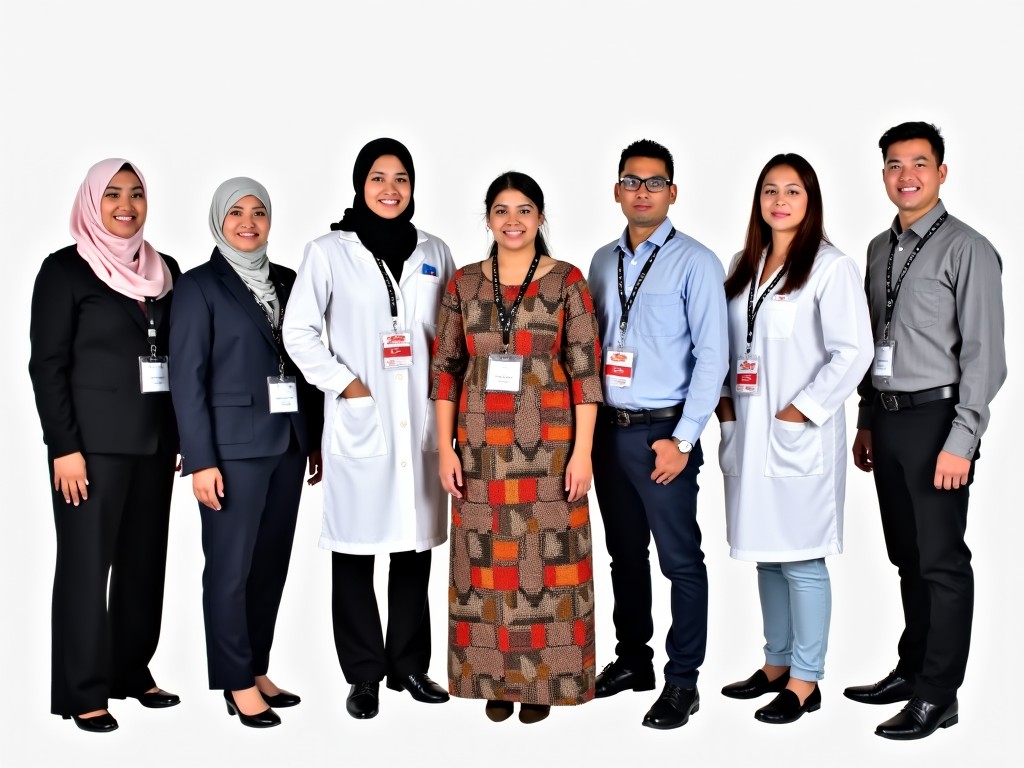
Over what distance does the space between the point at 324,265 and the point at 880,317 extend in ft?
7.55

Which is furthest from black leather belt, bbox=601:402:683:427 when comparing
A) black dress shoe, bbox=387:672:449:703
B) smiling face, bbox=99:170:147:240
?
smiling face, bbox=99:170:147:240

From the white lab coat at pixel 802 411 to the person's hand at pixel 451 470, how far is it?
3.76 feet

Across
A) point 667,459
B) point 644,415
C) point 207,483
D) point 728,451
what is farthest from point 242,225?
point 728,451

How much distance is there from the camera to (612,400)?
4.99 meters

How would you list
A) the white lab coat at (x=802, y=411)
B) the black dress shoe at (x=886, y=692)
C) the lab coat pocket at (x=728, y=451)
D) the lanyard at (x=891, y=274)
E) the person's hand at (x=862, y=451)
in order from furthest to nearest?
the person's hand at (x=862, y=451), the black dress shoe at (x=886, y=692), the lab coat pocket at (x=728, y=451), the lanyard at (x=891, y=274), the white lab coat at (x=802, y=411)

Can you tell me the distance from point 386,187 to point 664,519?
1.77m

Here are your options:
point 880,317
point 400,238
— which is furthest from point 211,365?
point 880,317

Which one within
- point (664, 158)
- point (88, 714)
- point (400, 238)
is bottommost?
point (88, 714)

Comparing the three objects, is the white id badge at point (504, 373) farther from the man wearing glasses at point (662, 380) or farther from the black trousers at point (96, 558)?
the black trousers at point (96, 558)

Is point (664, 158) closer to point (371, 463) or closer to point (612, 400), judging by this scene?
point (612, 400)

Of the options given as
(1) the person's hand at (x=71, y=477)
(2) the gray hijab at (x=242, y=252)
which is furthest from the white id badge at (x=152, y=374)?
(2) the gray hijab at (x=242, y=252)

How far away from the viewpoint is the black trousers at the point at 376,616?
5.23 metres

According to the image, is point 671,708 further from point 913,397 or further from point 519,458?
point 913,397

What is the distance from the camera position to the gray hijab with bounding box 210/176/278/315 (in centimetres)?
503
